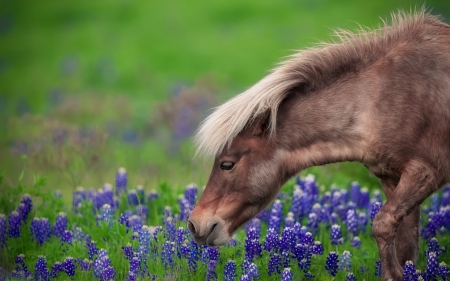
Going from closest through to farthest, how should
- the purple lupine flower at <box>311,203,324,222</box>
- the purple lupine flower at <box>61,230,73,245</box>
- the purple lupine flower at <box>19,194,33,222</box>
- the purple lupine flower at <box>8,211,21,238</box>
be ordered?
the purple lupine flower at <box>61,230,73,245</box>, the purple lupine flower at <box>8,211,21,238</box>, the purple lupine flower at <box>19,194,33,222</box>, the purple lupine flower at <box>311,203,324,222</box>

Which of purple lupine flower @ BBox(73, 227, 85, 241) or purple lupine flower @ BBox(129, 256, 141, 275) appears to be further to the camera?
purple lupine flower @ BBox(73, 227, 85, 241)

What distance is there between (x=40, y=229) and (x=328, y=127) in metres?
2.89

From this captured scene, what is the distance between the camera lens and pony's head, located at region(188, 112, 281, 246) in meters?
6.12

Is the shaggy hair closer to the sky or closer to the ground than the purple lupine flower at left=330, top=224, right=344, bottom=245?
closer to the sky

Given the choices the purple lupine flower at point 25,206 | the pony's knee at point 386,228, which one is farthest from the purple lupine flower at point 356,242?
the purple lupine flower at point 25,206

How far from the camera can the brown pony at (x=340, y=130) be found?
19.6 feet

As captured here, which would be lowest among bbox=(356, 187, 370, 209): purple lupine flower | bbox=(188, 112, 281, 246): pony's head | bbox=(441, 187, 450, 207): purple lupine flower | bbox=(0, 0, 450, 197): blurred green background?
bbox=(0, 0, 450, 197): blurred green background

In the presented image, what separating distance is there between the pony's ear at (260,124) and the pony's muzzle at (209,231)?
2.47 ft

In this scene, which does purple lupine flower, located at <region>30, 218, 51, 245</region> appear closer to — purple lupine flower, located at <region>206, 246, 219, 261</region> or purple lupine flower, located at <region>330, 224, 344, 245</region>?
purple lupine flower, located at <region>206, 246, 219, 261</region>

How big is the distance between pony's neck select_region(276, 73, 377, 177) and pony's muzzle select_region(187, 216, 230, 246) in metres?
0.70

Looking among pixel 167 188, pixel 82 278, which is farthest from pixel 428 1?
pixel 82 278

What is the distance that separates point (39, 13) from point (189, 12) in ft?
13.2

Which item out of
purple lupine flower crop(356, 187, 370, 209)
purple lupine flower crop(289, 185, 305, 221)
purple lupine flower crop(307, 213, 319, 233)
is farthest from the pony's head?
purple lupine flower crop(356, 187, 370, 209)

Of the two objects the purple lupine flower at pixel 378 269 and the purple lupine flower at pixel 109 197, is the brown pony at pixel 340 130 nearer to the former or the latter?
the purple lupine flower at pixel 378 269
